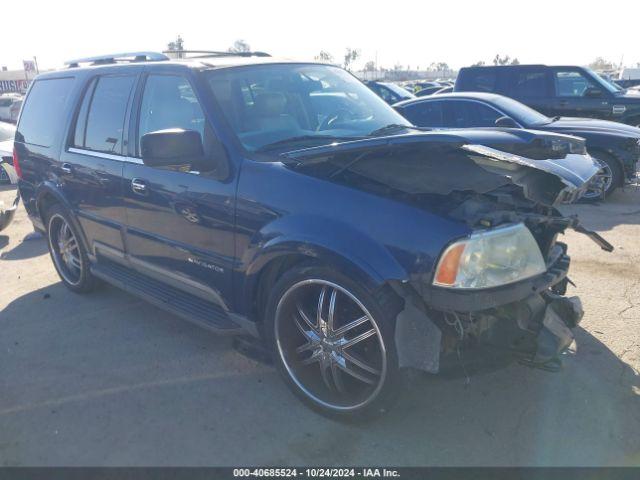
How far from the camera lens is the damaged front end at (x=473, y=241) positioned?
2445 millimetres

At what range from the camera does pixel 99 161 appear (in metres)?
4.16

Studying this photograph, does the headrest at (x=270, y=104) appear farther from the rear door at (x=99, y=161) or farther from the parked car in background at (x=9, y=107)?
the parked car in background at (x=9, y=107)

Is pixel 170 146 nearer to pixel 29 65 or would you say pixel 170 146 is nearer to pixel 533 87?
pixel 533 87

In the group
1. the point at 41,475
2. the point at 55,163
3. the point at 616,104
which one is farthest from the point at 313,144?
the point at 616,104

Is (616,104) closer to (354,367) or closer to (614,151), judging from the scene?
(614,151)

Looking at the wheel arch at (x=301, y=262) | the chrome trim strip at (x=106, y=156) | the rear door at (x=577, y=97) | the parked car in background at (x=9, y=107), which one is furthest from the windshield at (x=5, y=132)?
the rear door at (x=577, y=97)

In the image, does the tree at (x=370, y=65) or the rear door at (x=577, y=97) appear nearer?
the rear door at (x=577, y=97)

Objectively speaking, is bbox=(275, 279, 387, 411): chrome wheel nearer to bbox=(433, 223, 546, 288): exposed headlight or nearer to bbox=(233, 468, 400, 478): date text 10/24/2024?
bbox=(233, 468, 400, 478): date text 10/24/2024

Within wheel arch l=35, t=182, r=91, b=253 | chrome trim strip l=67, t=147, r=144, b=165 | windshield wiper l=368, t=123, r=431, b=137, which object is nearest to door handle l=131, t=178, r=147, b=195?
chrome trim strip l=67, t=147, r=144, b=165

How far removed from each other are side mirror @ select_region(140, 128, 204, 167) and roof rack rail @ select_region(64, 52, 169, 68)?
5.01 feet

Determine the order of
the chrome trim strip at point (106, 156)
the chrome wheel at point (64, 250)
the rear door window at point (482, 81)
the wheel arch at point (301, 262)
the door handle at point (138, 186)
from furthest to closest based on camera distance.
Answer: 1. the rear door window at point (482, 81)
2. the chrome wheel at point (64, 250)
3. the chrome trim strip at point (106, 156)
4. the door handle at point (138, 186)
5. the wheel arch at point (301, 262)

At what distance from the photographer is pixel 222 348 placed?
3.93 meters

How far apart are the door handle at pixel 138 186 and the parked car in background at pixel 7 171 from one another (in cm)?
449

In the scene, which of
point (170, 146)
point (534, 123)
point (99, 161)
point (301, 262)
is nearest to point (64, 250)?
point (99, 161)
